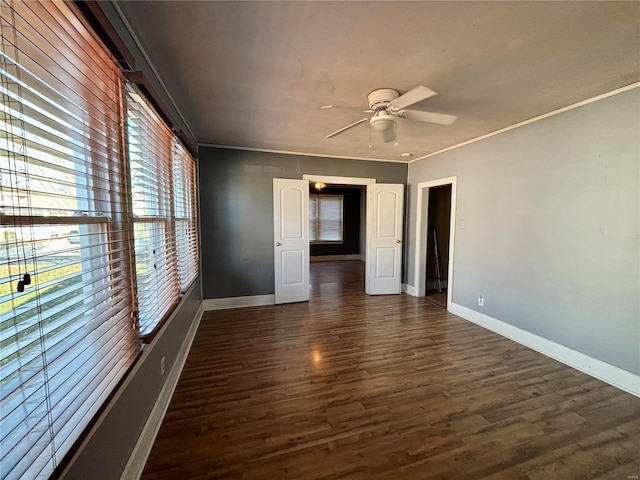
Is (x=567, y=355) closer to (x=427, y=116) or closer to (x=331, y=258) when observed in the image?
(x=427, y=116)

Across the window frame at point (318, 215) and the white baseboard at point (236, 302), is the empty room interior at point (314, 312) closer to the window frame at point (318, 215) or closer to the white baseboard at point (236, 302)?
the white baseboard at point (236, 302)

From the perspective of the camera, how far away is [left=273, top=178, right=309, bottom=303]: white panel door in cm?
427

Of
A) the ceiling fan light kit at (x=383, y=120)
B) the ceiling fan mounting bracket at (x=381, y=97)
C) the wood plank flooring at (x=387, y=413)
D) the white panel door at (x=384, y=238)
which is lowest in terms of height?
the wood plank flooring at (x=387, y=413)

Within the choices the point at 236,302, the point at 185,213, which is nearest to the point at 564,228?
the point at 185,213

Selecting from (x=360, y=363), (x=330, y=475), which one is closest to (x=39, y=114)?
(x=330, y=475)

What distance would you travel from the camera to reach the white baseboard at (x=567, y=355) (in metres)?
2.21

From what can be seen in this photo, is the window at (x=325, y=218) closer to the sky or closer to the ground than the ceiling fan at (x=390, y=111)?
closer to the ground

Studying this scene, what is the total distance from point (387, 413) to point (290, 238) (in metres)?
2.90

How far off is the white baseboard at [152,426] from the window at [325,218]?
639 centimetres

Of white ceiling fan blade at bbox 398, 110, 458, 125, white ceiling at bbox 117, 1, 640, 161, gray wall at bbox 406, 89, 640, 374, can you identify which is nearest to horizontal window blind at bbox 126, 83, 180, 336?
white ceiling at bbox 117, 1, 640, 161

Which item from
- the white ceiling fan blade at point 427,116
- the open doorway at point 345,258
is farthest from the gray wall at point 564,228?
the open doorway at point 345,258

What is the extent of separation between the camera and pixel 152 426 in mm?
1688

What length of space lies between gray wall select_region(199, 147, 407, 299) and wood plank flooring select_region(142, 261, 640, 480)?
1.14m

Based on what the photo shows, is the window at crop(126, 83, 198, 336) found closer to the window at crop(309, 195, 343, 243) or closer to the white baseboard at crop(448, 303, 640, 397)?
the white baseboard at crop(448, 303, 640, 397)
